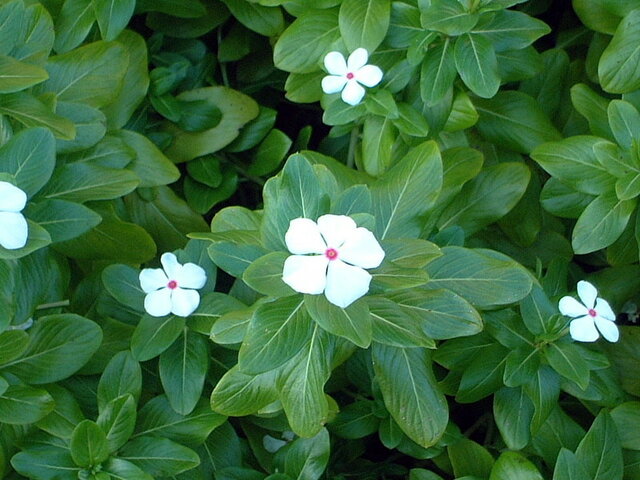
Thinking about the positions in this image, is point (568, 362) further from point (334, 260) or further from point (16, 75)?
point (16, 75)

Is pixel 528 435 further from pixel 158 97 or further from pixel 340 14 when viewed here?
pixel 158 97

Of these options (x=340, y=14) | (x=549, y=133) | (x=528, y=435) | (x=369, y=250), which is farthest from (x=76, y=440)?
(x=549, y=133)

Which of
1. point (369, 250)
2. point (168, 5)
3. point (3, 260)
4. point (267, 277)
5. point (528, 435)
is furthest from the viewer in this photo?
point (168, 5)

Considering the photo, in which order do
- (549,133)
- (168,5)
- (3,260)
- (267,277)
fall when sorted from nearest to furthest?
(267,277) < (3,260) < (549,133) < (168,5)

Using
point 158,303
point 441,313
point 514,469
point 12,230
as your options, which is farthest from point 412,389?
point 12,230

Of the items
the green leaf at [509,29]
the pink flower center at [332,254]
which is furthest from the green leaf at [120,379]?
the green leaf at [509,29]

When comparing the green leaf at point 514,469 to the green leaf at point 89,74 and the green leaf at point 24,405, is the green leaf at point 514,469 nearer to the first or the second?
the green leaf at point 24,405

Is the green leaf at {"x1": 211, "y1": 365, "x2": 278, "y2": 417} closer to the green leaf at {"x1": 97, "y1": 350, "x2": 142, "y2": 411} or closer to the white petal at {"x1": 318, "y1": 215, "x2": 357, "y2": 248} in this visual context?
the green leaf at {"x1": 97, "y1": 350, "x2": 142, "y2": 411}
